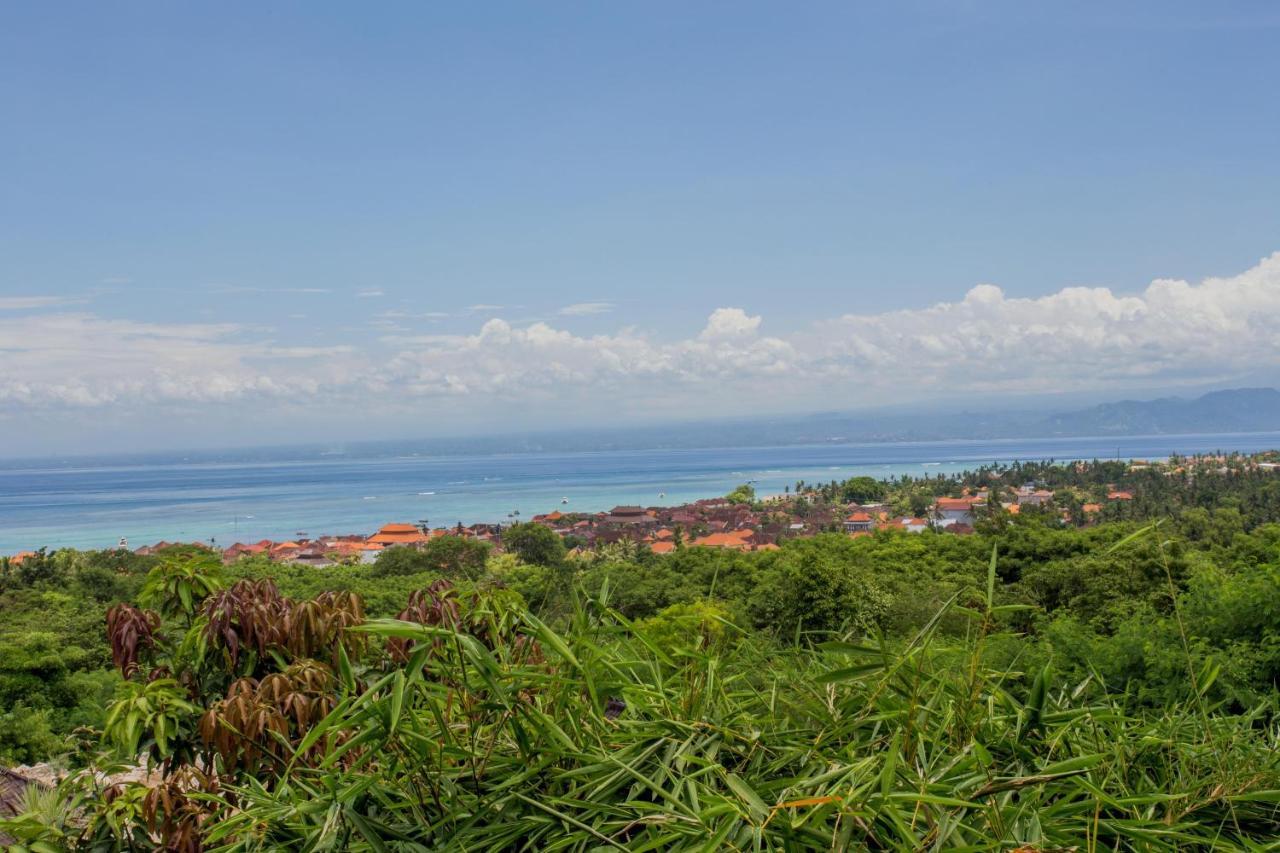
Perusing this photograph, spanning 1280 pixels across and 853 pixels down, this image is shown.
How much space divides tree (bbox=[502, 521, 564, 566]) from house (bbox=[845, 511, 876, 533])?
12.7 m

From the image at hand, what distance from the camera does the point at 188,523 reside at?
5675 centimetres

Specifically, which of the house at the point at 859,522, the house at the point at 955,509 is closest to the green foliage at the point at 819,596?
the house at the point at 859,522

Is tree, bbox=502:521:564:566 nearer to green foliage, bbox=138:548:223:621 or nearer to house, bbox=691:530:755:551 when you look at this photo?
house, bbox=691:530:755:551

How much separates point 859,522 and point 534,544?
16.5 m

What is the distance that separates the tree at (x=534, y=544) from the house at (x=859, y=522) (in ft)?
41.7

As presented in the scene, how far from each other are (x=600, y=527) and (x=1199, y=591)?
3295 cm

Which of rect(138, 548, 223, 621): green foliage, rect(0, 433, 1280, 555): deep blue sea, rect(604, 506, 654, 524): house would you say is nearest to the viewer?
rect(138, 548, 223, 621): green foliage

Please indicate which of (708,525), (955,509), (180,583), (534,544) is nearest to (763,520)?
(708,525)

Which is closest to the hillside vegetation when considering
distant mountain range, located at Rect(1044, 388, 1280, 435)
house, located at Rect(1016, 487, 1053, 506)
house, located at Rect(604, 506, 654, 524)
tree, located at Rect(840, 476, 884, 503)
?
house, located at Rect(604, 506, 654, 524)

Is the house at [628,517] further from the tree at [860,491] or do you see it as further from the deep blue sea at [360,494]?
the tree at [860,491]

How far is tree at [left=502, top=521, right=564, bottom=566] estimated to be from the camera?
87.5 feet

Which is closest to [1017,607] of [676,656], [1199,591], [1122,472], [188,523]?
[676,656]

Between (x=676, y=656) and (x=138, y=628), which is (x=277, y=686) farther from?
(x=676, y=656)

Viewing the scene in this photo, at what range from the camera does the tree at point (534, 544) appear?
2666 cm
